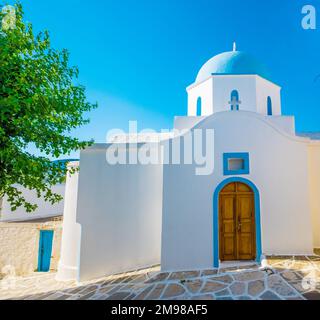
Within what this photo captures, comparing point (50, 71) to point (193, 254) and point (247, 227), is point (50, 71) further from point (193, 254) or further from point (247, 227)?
point (247, 227)

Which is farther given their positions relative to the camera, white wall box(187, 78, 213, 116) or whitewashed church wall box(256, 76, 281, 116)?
white wall box(187, 78, 213, 116)

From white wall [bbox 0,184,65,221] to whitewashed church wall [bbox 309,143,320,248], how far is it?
16.4m

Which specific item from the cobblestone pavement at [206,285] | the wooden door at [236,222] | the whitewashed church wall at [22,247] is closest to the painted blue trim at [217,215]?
the wooden door at [236,222]

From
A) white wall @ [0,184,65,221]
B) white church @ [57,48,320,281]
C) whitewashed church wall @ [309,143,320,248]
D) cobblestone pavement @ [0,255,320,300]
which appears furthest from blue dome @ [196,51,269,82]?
white wall @ [0,184,65,221]

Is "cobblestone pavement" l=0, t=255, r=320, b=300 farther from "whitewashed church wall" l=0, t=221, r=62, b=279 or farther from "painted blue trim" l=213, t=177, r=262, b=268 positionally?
"whitewashed church wall" l=0, t=221, r=62, b=279

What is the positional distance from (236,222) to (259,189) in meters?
1.35

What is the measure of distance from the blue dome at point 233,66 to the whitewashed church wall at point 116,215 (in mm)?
6416

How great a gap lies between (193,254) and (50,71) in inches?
266

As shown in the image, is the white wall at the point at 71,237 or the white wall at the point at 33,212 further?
the white wall at the point at 33,212

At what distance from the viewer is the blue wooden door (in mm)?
12068

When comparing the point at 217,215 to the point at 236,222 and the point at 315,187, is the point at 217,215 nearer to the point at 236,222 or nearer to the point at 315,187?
the point at 236,222

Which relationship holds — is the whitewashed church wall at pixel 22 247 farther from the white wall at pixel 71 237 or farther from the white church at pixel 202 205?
the white church at pixel 202 205

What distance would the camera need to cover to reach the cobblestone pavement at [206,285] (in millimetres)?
4934
